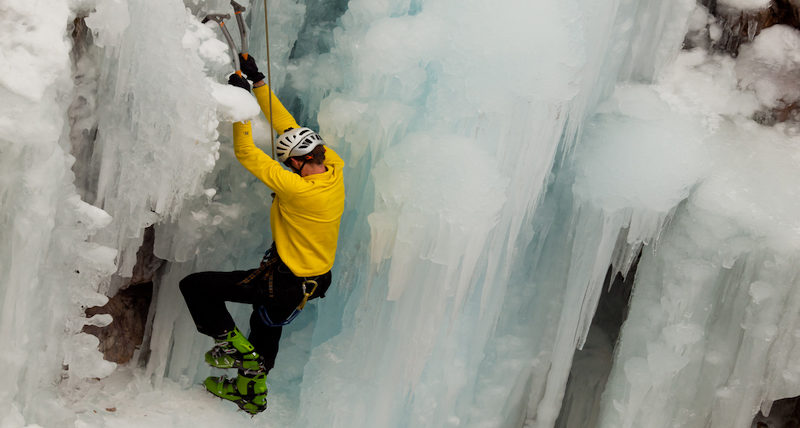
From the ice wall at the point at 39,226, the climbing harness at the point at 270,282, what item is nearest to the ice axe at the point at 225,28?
the ice wall at the point at 39,226

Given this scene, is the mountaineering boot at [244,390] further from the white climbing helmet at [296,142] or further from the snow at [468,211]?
the white climbing helmet at [296,142]

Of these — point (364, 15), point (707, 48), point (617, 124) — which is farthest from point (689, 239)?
point (364, 15)

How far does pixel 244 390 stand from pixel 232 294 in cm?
66

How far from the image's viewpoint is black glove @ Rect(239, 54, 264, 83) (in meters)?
4.18

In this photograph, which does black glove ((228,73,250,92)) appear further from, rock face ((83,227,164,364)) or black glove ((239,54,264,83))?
rock face ((83,227,164,364))

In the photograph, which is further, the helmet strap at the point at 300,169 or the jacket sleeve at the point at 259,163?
the helmet strap at the point at 300,169

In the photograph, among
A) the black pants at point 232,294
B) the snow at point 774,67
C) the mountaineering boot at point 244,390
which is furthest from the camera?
the snow at point 774,67

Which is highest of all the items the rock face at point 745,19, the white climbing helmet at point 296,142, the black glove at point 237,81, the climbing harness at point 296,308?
the rock face at point 745,19

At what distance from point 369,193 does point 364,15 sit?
39.1 inches

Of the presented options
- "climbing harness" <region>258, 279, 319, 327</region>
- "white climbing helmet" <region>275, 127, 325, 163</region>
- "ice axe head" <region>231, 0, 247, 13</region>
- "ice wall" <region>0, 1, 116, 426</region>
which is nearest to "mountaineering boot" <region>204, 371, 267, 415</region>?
"climbing harness" <region>258, 279, 319, 327</region>

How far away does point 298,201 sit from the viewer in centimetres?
421

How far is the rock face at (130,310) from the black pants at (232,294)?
61 centimetres

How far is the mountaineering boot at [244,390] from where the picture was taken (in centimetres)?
Answer: 467

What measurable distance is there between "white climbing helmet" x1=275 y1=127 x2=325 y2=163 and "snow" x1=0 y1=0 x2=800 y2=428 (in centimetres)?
39
